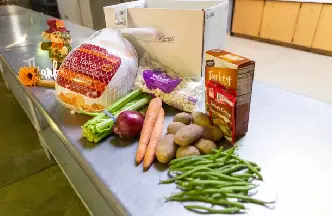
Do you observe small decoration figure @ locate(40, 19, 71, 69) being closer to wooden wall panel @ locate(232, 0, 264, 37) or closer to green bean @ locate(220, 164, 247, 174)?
green bean @ locate(220, 164, 247, 174)

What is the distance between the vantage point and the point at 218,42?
100 cm

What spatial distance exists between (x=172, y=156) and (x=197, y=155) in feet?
0.21

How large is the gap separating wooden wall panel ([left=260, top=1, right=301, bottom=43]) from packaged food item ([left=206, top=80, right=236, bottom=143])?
14.4ft

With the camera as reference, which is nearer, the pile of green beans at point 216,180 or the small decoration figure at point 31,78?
the pile of green beans at point 216,180

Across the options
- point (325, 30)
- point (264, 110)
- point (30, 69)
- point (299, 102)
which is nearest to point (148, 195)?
point (264, 110)

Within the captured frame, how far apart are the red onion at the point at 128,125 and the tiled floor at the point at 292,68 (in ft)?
8.43

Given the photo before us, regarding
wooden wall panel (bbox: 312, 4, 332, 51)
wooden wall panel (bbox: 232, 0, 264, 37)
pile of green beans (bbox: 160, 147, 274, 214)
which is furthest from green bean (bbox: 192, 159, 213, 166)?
wooden wall panel (bbox: 232, 0, 264, 37)

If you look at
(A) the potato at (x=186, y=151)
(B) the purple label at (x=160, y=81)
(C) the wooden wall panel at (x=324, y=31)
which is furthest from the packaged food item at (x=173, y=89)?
(C) the wooden wall panel at (x=324, y=31)

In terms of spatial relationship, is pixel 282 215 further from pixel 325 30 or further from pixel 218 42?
pixel 325 30

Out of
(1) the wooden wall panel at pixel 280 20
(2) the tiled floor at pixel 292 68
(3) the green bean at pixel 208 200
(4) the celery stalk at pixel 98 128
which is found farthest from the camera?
(1) the wooden wall panel at pixel 280 20

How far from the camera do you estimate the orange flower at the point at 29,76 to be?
106 centimetres

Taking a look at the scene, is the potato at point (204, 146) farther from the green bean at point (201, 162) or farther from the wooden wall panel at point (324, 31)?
the wooden wall panel at point (324, 31)

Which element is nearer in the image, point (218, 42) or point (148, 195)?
point (148, 195)

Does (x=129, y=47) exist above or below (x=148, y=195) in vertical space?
above
